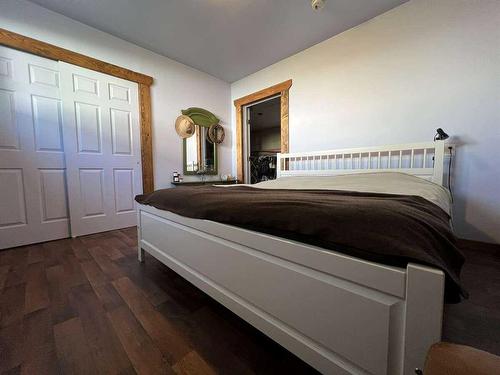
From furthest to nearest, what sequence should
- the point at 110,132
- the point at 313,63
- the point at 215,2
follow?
1. the point at 313,63
2. the point at 110,132
3. the point at 215,2

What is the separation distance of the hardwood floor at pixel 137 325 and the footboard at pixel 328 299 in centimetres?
17

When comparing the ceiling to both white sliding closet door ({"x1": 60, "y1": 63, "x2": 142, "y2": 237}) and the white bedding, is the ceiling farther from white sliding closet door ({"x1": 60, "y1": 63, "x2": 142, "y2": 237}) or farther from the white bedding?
the white bedding

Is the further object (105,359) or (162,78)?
(162,78)

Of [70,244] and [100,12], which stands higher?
[100,12]

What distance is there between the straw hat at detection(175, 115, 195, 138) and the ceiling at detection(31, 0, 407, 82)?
0.87 metres

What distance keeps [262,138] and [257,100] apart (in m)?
3.65

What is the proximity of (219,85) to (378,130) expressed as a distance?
8.91ft

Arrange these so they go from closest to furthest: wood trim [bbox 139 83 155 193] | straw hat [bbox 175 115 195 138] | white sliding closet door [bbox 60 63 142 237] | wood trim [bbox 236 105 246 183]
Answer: white sliding closet door [bbox 60 63 142 237], wood trim [bbox 139 83 155 193], straw hat [bbox 175 115 195 138], wood trim [bbox 236 105 246 183]

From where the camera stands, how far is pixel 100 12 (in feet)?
6.94

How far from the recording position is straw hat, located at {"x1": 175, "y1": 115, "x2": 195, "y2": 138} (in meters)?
3.11

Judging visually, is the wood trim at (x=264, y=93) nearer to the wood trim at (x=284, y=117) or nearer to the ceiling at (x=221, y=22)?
the wood trim at (x=284, y=117)

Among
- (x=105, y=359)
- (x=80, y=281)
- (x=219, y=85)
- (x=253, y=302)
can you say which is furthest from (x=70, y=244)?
(x=219, y=85)

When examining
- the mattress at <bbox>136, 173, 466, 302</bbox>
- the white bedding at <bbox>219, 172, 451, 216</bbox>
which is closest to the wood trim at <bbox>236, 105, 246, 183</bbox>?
the white bedding at <bbox>219, 172, 451, 216</bbox>

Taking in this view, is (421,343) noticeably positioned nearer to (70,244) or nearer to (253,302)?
(253,302)
